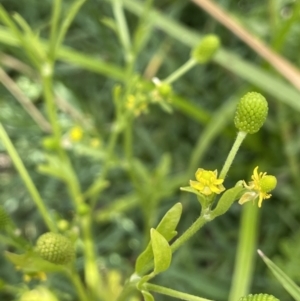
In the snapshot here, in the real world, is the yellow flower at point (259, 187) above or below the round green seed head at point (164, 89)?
below

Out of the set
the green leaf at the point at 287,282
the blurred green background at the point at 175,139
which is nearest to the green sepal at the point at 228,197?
the green leaf at the point at 287,282

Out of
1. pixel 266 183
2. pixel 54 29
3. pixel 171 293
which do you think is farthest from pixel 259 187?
pixel 54 29

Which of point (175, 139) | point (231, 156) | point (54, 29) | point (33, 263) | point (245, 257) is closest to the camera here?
point (231, 156)

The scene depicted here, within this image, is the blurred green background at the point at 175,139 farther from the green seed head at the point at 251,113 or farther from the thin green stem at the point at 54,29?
the green seed head at the point at 251,113

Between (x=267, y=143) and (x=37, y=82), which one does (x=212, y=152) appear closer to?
(x=267, y=143)

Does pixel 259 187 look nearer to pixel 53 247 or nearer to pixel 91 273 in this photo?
pixel 53 247

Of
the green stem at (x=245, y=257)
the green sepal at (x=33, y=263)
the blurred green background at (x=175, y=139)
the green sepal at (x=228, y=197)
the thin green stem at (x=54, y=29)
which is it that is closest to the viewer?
the green sepal at (x=228, y=197)

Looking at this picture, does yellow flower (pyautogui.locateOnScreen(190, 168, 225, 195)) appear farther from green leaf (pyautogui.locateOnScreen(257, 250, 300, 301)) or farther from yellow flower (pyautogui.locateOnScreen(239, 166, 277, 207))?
green leaf (pyautogui.locateOnScreen(257, 250, 300, 301))
